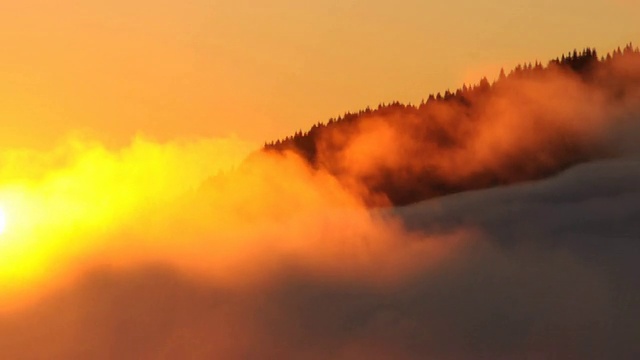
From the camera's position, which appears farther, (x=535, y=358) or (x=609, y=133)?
(x=609, y=133)

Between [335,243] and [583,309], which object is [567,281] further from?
[335,243]

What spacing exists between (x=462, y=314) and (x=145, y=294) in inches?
736

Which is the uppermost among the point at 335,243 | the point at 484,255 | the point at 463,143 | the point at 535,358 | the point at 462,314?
the point at 463,143

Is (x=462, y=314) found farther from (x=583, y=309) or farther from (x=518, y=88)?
(x=518, y=88)

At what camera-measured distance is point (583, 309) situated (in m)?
38.5

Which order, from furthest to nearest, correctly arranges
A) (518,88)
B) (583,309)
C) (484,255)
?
(518,88) < (484,255) < (583,309)

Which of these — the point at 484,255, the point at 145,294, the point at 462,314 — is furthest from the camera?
the point at 145,294

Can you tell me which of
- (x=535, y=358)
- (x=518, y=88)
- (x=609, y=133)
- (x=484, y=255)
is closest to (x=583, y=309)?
(x=535, y=358)

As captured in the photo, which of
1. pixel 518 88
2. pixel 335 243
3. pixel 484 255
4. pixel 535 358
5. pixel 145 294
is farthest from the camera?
pixel 518 88

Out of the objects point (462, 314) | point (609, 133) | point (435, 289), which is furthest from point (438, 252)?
point (609, 133)

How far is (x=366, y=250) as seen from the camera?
192 ft

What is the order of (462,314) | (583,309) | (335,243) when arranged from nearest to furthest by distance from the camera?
(583,309)
(462,314)
(335,243)

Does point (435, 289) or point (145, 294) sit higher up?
point (145, 294)

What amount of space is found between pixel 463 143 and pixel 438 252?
1022 inches
